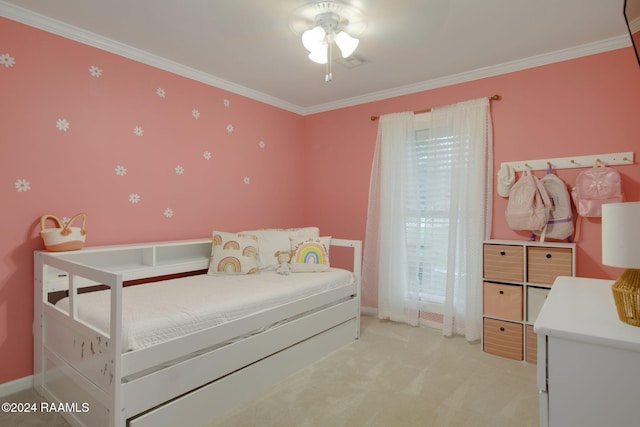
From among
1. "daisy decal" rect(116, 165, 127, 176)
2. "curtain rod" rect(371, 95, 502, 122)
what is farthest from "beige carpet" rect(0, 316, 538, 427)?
"curtain rod" rect(371, 95, 502, 122)

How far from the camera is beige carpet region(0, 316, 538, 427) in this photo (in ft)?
6.14

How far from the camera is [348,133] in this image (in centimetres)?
391

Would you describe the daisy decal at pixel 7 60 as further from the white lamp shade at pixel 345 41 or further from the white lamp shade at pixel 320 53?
the white lamp shade at pixel 345 41

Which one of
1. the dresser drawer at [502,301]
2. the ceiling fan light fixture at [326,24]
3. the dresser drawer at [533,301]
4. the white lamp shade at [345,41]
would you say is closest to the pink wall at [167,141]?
the dresser drawer at [533,301]

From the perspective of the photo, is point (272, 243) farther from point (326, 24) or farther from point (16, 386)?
point (16, 386)

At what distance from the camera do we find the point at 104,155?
2.51m

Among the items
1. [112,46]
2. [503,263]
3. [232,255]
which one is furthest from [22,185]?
[503,263]

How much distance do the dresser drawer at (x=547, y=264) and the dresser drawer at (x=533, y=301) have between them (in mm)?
60

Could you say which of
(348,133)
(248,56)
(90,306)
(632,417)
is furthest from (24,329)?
(348,133)

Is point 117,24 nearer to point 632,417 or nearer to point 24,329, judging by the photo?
point 24,329

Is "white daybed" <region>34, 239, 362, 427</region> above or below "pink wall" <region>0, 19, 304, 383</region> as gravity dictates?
below

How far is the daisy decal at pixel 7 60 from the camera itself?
2.08 m

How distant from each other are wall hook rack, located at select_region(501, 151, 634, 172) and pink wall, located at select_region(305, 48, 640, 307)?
38 mm

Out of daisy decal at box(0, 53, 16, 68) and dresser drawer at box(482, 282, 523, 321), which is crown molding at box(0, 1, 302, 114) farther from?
dresser drawer at box(482, 282, 523, 321)
